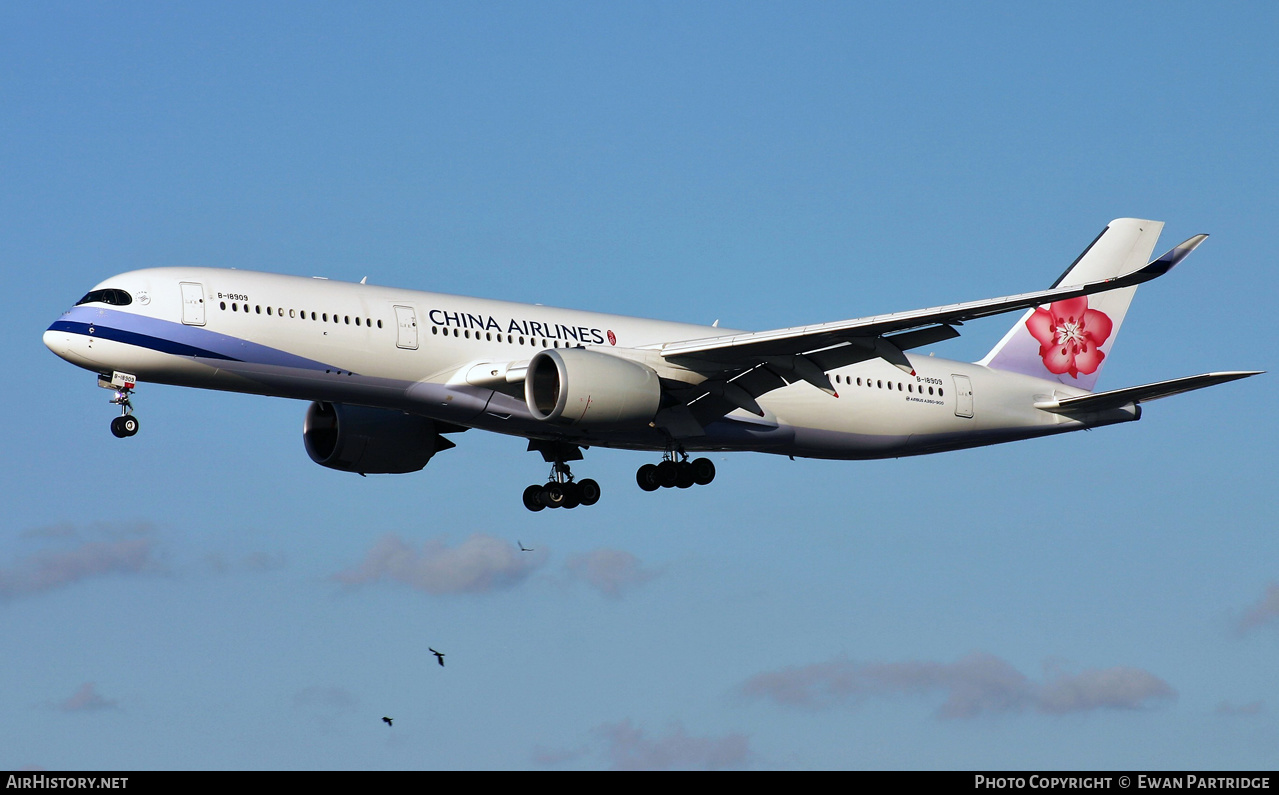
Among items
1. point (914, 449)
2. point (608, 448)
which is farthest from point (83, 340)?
point (914, 449)

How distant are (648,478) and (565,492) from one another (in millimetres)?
2313

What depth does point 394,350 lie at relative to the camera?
34.3 meters

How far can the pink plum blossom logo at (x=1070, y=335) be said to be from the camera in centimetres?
4506

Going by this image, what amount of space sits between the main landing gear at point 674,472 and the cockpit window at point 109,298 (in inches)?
525

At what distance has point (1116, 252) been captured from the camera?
150ft

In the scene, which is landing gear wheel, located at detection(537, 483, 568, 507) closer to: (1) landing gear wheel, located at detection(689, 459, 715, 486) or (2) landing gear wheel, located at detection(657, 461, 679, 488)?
(2) landing gear wheel, located at detection(657, 461, 679, 488)

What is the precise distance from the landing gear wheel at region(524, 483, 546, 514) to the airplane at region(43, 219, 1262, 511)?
65 millimetres

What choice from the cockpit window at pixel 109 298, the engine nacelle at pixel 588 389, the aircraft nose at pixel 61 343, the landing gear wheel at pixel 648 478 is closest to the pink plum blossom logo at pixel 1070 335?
the landing gear wheel at pixel 648 478

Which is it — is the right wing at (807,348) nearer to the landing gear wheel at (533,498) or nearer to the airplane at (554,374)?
the airplane at (554,374)

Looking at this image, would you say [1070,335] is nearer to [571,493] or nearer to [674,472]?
[674,472]

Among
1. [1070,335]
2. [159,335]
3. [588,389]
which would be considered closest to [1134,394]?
[1070,335]

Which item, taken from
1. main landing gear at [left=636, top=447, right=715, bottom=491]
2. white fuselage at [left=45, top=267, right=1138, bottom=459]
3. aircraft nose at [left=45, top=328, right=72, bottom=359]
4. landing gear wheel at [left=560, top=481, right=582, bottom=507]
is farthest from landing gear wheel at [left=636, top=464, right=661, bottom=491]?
aircraft nose at [left=45, top=328, right=72, bottom=359]

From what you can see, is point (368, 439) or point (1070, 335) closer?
point (368, 439)
